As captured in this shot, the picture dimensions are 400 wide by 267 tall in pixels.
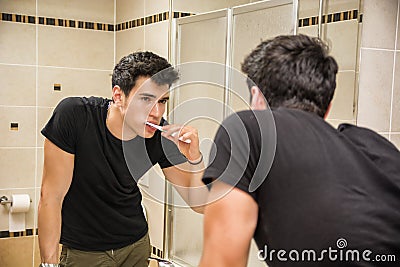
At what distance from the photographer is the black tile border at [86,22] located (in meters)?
2.59

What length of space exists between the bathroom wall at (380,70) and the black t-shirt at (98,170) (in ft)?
2.12

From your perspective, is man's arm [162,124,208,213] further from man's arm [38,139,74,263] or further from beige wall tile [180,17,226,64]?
beige wall tile [180,17,226,64]

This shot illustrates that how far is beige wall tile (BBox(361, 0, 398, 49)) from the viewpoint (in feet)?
5.15

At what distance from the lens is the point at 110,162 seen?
178cm

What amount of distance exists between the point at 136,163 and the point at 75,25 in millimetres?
1305

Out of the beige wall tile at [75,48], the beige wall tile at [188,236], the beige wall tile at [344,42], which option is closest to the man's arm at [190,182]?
the beige wall tile at [188,236]

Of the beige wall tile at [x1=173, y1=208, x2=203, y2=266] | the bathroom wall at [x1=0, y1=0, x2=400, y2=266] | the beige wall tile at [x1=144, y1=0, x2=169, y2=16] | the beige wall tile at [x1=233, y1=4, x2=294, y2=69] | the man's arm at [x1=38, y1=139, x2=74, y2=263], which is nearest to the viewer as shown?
the man's arm at [x1=38, y1=139, x2=74, y2=263]

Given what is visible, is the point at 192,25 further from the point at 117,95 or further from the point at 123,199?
the point at 123,199

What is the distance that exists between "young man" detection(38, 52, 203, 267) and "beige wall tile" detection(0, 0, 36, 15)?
117cm

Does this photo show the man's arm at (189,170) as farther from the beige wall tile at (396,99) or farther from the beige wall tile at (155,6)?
the beige wall tile at (155,6)

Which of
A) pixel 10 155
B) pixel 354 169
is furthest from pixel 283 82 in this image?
pixel 10 155

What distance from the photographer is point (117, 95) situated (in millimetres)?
1753

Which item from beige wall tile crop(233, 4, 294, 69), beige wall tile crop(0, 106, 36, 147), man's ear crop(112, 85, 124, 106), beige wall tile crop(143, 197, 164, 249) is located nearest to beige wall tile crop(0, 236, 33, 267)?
beige wall tile crop(0, 106, 36, 147)

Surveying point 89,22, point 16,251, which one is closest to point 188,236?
point 16,251
